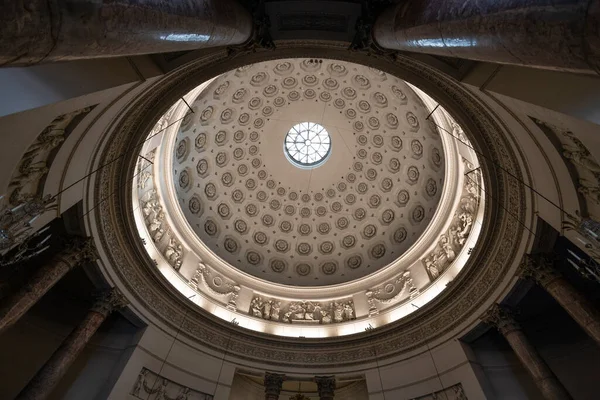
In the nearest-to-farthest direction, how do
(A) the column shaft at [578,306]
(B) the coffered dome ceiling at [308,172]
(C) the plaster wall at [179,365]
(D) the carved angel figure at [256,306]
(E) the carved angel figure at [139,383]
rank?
1. (A) the column shaft at [578,306]
2. (E) the carved angel figure at [139,383]
3. (C) the plaster wall at [179,365]
4. (D) the carved angel figure at [256,306]
5. (B) the coffered dome ceiling at [308,172]

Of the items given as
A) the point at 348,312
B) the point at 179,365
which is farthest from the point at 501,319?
the point at 179,365

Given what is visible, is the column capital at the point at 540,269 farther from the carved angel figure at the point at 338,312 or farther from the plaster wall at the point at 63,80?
the plaster wall at the point at 63,80

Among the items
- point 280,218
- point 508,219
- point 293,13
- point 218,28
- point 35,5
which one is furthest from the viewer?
point 280,218

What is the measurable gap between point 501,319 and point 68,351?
11030 mm

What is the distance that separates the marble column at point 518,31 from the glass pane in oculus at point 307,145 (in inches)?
548

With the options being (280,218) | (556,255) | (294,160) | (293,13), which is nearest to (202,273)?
(280,218)

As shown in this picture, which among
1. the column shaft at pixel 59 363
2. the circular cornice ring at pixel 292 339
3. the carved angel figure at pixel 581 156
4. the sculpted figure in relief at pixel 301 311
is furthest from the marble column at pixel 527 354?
the column shaft at pixel 59 363

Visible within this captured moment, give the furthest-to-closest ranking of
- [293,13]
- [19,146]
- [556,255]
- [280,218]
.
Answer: [280,218], [556,255], [293,13], [19,146]

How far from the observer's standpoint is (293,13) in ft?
23.7

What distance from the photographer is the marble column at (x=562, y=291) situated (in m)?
7.10

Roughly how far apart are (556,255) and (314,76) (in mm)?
12016

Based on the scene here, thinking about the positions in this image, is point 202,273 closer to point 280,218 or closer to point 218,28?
point 280,218

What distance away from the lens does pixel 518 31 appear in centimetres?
258

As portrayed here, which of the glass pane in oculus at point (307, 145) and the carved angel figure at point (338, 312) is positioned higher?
the glass pane in oculus at point (307, 145)
